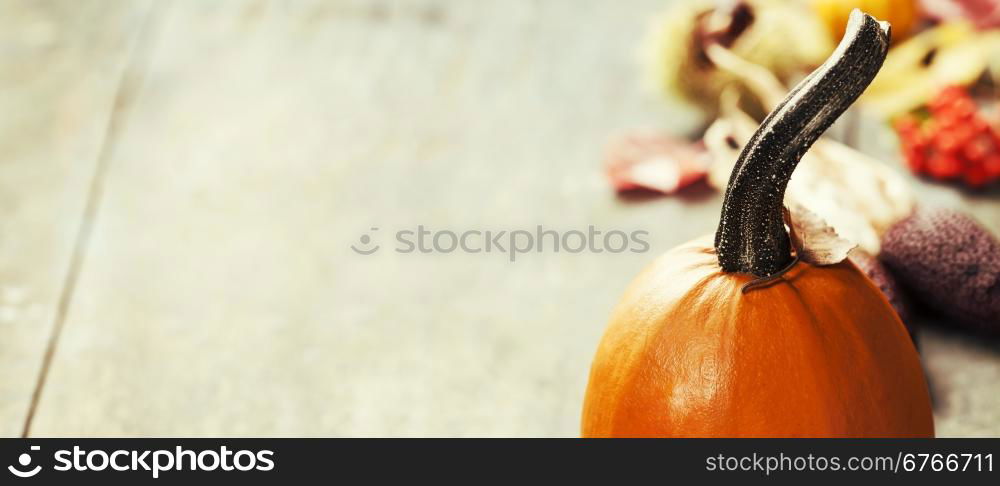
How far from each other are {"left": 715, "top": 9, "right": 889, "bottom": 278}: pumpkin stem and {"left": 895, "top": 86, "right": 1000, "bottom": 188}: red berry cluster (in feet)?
2.50

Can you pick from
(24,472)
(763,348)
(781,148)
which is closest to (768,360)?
(763,348)

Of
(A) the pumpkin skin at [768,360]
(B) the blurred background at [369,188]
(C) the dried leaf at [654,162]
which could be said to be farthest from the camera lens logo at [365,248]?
(A) the pumpkin skin at [768,360]

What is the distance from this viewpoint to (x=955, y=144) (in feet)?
4.58

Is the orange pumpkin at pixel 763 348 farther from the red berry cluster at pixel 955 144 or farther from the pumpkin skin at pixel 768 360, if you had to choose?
the red berry cluster at pixel 955 144

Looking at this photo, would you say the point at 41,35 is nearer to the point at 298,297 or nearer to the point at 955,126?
the point at 298,297

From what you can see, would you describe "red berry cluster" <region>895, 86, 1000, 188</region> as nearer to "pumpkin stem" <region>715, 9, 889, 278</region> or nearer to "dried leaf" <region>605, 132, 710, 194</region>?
"dried leaf" <region>605, 132, 710, 194</region>

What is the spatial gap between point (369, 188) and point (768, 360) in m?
0.90

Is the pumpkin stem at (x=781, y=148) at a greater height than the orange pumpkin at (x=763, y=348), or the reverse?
the pumpkin stem at (x=781, y=148)

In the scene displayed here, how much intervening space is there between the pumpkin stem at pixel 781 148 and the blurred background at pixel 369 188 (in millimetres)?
447

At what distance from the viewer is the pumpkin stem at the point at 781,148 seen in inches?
25.8

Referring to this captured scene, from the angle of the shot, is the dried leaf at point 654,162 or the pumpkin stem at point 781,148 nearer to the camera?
the pumpkin stem at point 781,148

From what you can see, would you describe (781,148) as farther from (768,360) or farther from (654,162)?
(654,162)

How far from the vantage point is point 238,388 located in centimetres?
122

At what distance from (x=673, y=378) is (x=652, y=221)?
69cm
